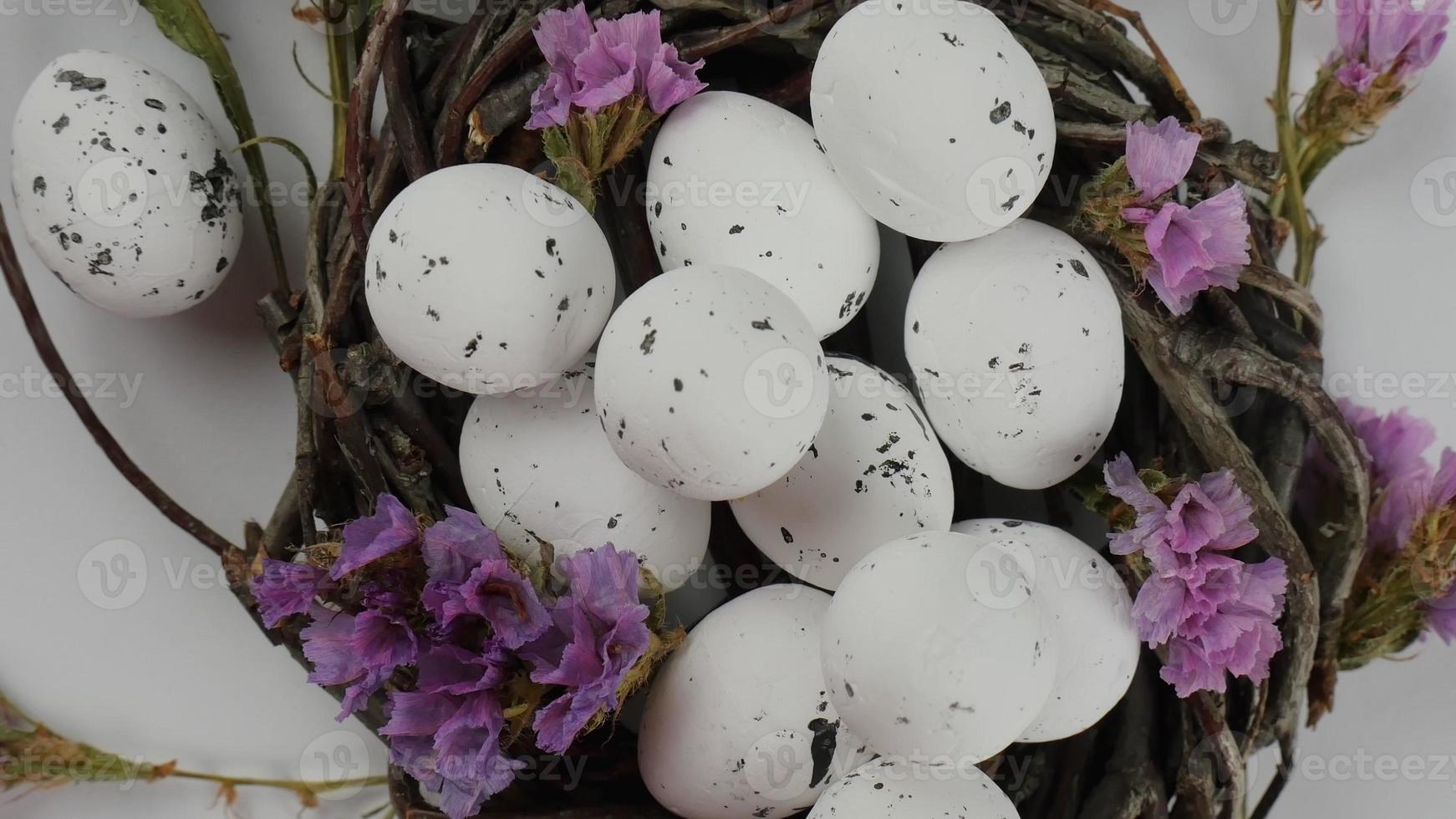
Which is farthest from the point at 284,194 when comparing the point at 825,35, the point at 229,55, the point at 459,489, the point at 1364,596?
the point at 1364,596

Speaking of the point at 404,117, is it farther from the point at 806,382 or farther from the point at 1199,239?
the point at 1199,239

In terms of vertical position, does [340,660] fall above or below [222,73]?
below

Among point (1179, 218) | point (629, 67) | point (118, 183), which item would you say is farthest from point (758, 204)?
point (118, 183)

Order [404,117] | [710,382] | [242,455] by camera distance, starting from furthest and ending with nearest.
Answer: [242,455] → [404,117] → [710,382]

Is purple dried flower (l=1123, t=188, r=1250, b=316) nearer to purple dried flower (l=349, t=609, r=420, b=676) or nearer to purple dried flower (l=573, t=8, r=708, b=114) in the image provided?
purple dried flower (l=573, t=8, r=708, b=114)

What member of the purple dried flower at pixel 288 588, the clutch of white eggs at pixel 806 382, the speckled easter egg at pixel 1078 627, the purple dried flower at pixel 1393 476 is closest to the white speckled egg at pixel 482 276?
the clutch of white eggs at pixel 806 382

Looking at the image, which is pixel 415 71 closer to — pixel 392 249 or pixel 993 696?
pixel 392 249

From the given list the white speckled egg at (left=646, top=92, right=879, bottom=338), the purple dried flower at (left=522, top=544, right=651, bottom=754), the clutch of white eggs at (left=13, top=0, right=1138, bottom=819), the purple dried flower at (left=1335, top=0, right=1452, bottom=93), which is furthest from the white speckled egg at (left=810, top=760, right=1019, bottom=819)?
the purple dried flower at (left=1335, top=0, right=1452, bottom=93)
